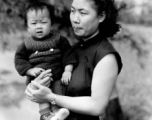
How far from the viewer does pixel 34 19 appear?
2.55 m

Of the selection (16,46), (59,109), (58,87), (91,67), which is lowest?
(16,46)

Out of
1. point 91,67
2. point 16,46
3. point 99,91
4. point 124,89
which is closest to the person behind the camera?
point 99,91

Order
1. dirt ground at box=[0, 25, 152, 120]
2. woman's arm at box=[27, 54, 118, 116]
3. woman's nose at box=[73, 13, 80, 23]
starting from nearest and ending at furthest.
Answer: woman's arm at box=[27, 54, 118, 116] < woman's nose at box=[73, 13, 80, 23] < dirt ground at box=[0, 25, 152, 120]

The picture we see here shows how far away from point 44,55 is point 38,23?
0.24 meters

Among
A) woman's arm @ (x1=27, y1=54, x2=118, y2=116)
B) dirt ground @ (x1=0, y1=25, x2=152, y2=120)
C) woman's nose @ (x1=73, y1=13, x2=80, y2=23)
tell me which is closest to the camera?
woman's arm @ (x1=27, y1=54, x2=118, y2=116)

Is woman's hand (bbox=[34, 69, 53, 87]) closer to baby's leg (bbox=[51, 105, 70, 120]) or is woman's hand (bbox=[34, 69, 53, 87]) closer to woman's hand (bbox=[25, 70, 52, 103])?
woman's hand (bbox=[25, 70, 52, 103])

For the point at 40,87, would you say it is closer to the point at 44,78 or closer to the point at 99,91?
the point at 44,78

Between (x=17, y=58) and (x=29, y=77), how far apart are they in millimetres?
190

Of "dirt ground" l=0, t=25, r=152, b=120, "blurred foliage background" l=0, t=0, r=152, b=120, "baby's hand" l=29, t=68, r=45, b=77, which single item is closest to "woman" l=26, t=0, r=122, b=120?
"baby's hand" l=29, t=68, r=45, b=77

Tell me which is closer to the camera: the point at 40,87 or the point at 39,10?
the point at 40,87

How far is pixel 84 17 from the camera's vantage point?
2373 mm

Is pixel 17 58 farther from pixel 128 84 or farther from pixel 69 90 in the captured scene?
pixel 128 84

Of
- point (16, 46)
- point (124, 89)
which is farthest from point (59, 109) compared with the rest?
point (124, 89)

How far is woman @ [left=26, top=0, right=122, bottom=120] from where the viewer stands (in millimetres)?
2299
